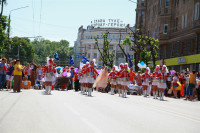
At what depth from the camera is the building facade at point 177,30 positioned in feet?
137

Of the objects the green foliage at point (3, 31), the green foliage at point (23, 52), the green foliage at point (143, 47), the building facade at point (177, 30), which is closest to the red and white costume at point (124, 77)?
the building facade at point (177, 30)

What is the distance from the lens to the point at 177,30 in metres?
48.2

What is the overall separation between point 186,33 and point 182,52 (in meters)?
2.78

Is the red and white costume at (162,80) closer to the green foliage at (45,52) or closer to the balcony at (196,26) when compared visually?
the balcony at (196,26)

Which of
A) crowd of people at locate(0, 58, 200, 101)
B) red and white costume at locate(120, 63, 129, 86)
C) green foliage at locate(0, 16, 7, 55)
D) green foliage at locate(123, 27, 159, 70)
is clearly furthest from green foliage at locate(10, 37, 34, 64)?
red and white costume at locate(120, 63, 129, 86)

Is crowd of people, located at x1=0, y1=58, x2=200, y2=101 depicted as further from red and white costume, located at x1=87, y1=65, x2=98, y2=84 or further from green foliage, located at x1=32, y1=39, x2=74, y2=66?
green foliage, located at x1=32, y1=39, x2=74, y2=66

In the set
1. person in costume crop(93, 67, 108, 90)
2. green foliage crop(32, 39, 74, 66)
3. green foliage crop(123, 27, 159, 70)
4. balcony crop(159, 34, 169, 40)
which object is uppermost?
green foliage crop(32, 39, 74, 66)

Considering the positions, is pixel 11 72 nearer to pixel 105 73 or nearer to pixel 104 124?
pixel 105 73

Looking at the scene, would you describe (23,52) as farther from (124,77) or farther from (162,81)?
(162,81)

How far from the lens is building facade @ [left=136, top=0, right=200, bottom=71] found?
41781mm

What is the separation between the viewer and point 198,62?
39062 mm

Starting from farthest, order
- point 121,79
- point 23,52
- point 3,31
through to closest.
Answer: point 23,52 → point 3,31 → point 121,79

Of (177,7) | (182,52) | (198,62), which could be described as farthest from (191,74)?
(177,7)

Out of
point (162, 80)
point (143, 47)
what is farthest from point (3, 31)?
point (162, 80)
